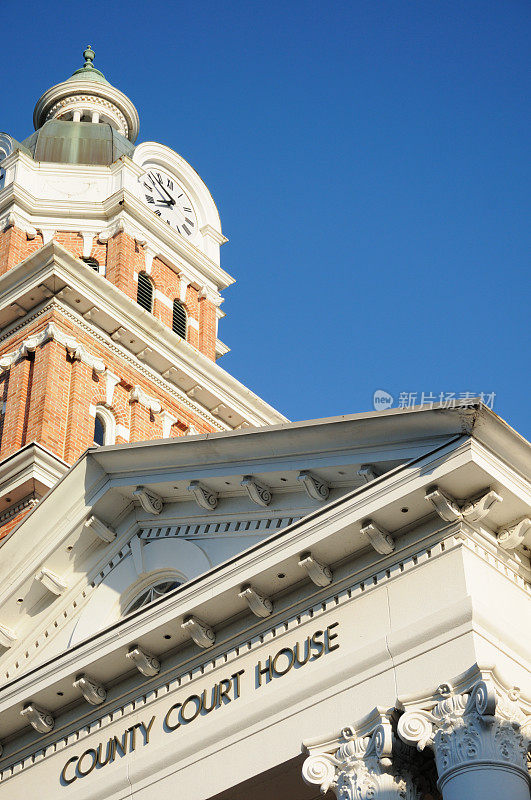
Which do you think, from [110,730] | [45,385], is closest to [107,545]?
[110,730]

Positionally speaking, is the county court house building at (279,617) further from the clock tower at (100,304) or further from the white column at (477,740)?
the clock tower at (100,304)

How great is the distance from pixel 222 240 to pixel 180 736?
32.2m

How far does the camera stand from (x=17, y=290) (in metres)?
36.8

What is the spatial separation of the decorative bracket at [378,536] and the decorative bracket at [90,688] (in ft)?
13.4

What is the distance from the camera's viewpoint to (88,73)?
51.3 metres

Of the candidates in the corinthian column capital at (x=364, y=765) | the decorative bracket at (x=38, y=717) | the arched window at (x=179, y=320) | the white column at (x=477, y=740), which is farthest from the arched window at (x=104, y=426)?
the white column at (x=477, y=740)

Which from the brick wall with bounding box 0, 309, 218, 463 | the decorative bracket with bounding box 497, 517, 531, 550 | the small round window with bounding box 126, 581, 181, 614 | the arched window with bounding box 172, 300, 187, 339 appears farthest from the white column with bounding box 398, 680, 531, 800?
the arched window with bounding box 172, 300, 187, 339

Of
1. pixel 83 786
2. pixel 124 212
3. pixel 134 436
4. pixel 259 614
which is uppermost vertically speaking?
pixel 124 212

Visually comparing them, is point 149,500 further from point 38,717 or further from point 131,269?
point 131,269

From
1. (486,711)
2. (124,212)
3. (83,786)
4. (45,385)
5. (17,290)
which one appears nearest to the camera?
(486,711)

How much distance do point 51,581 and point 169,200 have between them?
→ 28412 mm

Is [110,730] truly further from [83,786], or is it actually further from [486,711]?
[486,711]

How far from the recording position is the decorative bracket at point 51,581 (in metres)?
18.2

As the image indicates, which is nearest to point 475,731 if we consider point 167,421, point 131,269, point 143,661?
point 143,661
